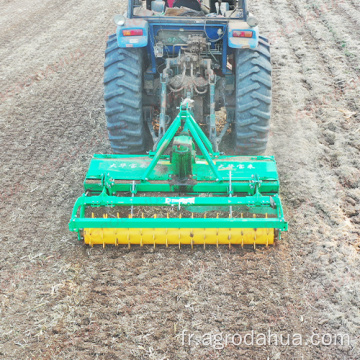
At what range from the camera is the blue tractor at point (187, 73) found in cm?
513

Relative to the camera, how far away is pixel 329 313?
377 centimetres

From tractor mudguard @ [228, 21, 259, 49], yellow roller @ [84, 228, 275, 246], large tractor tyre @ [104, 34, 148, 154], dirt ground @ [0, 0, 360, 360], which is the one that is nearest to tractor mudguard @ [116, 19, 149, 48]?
large tractor tyre @ [104, 34, 148, 154]

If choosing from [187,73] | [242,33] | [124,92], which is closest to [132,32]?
[124,92]

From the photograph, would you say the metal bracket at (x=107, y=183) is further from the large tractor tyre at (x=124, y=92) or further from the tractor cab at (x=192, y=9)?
the tractor cab at (x=192, y=9)

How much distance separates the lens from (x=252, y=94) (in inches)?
202

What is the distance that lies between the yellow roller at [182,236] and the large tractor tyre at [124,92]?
1.39 metres

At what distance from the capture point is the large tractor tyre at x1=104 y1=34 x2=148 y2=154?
5168 millimetres

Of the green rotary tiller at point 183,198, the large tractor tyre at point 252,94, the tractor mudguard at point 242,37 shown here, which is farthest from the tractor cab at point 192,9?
the green rotary tiller at point 183,198

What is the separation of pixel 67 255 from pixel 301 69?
5.95 meters

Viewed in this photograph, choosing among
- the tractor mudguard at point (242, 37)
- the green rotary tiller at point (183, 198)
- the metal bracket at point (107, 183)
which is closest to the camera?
the green rotary tiller at point (183, 198)

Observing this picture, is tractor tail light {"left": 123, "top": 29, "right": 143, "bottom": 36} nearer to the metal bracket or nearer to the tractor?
the tractor

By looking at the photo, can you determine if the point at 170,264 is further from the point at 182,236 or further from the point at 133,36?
the point at 133,36

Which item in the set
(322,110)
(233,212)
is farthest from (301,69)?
(233,212)

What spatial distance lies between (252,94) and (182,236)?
5.82 feet
